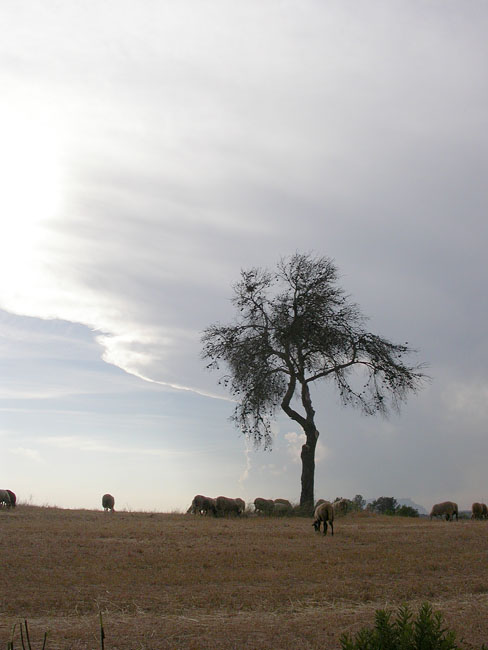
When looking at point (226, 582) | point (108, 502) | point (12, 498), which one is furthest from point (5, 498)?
point (226, 582)

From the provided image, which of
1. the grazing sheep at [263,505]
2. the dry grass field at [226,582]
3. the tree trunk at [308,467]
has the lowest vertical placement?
the dry grass field at [226,582]

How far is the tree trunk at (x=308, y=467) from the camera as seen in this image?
97.5 feet

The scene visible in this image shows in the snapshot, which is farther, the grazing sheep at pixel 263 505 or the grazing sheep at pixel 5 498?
the grazing sheep at pixel 263 505

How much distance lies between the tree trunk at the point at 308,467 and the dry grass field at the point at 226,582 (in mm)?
9197

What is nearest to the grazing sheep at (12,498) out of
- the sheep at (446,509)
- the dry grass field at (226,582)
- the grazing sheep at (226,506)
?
the dry grass field at (226,582)

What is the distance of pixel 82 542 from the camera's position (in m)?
16.5

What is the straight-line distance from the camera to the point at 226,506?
25.8m

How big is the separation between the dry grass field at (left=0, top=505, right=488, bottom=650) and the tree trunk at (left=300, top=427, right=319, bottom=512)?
30.2 ft

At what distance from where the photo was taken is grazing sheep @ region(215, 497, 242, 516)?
84.4 ft

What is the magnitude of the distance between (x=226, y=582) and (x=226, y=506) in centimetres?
1352

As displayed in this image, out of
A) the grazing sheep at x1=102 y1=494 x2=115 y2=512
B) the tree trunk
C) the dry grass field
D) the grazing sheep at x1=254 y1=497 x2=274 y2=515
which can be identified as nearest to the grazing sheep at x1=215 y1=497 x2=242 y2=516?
the grazing sheep at x1=254 y1=497 x2=274 y2=515

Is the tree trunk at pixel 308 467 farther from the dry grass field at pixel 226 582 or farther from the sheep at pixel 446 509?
the dry grass field at pixel 226 582

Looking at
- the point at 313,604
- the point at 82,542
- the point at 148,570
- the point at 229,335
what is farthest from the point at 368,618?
the point at 229,335

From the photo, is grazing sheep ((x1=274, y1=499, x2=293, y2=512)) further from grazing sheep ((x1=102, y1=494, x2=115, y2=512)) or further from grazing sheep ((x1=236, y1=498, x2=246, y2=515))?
grazing sheep ((x1=102, y1=494, x2=115, y2=512))
